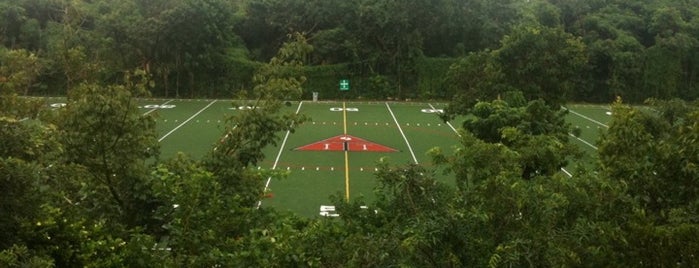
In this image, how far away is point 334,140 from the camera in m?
29.5

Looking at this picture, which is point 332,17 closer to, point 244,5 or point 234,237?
point 244,5

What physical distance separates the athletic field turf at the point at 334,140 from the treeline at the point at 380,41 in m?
3.02

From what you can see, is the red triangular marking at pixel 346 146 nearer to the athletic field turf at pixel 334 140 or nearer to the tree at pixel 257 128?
the athletic field turf at pixel 334 140

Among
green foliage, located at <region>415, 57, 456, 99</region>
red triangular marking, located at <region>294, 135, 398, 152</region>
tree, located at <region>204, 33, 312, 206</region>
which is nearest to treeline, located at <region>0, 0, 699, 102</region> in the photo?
green foliage, located at <region>415, 57, 456, 99</region>

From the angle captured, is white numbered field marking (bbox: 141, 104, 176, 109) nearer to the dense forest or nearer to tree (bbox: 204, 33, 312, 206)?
the dense forest

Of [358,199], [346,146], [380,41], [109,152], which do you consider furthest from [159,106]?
[358,199]

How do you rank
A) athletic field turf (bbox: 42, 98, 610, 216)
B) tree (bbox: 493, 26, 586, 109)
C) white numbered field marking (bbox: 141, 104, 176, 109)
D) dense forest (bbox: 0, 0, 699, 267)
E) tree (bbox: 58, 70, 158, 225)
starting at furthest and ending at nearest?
1. white numbered field marking (bbox: 141, 104, 176, 109)
2. tree (bbox: 493, 26, 586, 109)
3. athletic field turf (bbox: 42, 98, 610, 216)
4. tree (bbox: 58, 70, 158, 225)
5. dense forest (bbox: 0, 0, 699, 267)

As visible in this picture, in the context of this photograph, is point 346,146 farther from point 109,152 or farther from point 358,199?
point 109,152

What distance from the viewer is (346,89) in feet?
154

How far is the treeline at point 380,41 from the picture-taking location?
43.9m

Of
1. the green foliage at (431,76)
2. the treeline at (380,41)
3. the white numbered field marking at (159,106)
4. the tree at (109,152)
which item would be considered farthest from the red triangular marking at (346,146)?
the green foliage at (431,76)

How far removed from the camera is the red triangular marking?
91.0ft

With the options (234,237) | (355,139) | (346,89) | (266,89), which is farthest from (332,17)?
(234,237)

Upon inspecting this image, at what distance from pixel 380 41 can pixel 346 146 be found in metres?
19.9
